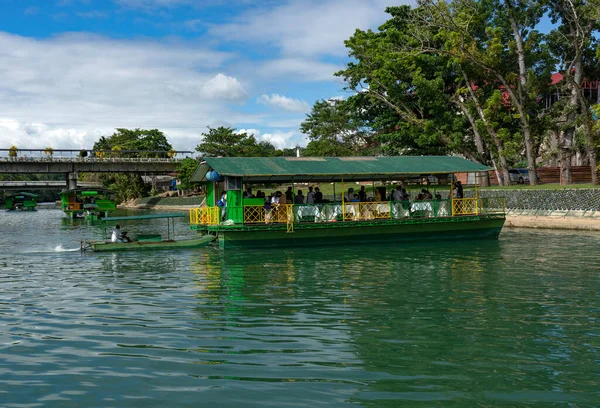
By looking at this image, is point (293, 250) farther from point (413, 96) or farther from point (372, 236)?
point (413, 96)

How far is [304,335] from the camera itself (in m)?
9.98

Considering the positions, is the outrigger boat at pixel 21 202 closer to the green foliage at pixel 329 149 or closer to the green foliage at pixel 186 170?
the green foliage at pixel 186 170

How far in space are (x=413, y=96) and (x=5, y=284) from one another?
34.6 meters

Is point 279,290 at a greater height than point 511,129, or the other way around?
point 511,129

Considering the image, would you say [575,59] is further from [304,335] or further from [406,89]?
[304,335]

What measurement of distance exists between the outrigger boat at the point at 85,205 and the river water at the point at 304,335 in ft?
120

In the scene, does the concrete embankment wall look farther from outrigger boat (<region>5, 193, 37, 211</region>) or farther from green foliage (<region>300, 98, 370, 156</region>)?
outrigger boat (<region>5, 193, 37, 211</region>)

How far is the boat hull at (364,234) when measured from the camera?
73.3ft

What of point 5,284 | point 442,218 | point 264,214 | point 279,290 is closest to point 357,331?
point 279,290

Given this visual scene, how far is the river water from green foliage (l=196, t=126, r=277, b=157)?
5649 centimetres

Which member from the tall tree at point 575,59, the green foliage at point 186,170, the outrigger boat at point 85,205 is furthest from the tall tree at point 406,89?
the green foliage at point 186,170

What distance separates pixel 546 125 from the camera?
3966 cm

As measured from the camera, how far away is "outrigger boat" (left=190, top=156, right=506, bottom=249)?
2247 centimetres

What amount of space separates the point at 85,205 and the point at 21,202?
32.6 metres
